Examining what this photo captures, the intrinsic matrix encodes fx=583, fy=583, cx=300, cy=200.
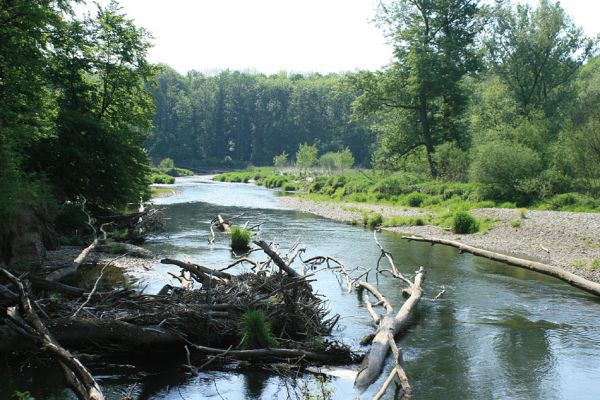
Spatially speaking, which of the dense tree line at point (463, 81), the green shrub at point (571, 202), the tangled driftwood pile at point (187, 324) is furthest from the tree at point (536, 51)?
the tangled driftwood pile at point (187, 324)

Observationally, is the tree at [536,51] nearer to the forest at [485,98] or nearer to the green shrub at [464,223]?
the forest at [485,98]

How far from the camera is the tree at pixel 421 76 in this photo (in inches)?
2005

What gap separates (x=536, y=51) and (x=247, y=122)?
382 feet

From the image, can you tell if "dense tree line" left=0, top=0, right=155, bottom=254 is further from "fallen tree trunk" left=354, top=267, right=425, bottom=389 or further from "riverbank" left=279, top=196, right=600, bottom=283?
"riverbank" left=279, top=196, right=600, bottom=283

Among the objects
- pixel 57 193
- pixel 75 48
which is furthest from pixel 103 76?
pixel 57 193

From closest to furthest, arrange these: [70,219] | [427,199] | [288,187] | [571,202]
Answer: [70,219], [571,202], [427,199], [288,187]

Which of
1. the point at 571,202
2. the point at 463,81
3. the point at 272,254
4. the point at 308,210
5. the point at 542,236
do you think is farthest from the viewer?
the point at 463,81

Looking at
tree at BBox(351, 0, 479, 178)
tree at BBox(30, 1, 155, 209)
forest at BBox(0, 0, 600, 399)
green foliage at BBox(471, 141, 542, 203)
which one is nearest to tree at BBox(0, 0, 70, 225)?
forest at BBox(0, 0, 600, 399)

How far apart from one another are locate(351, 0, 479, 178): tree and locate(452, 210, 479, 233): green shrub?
64.9ft

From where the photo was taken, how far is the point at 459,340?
13047 millimetres

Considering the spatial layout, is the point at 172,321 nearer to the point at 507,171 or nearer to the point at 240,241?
the point at 240,241

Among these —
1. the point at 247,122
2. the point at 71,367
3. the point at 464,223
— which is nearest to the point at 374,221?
the point at 464,223

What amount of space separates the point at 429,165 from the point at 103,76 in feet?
106

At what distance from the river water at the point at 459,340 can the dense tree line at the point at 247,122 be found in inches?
5008
